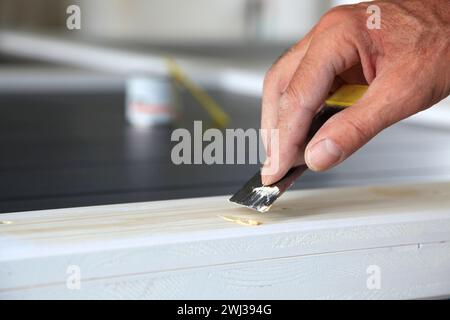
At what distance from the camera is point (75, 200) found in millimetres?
1298

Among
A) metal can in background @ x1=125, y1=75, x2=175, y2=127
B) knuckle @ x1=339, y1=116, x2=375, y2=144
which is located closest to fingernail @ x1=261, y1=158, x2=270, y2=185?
knuckle @ x1=339, y1=116, x2=375, y2=144

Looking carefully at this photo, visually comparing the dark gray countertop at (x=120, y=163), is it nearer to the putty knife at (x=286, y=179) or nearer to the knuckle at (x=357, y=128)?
the putty knife at (x=286, y=179)

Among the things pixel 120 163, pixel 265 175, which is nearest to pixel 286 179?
pixel 265 175

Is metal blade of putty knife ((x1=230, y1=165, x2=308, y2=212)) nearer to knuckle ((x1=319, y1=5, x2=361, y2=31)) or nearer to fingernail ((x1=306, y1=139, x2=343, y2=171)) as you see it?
fingernail ((x1=306, y1=139, x2=343, y2=171))

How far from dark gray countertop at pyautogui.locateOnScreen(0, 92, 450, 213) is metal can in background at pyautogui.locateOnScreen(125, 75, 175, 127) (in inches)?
1.4

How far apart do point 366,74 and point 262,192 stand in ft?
0.71

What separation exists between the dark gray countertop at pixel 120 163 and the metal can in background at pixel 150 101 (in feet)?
0.12

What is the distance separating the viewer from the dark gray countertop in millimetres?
1370

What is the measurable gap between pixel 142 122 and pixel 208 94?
0.81m

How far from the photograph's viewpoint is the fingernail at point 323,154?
0.99 m

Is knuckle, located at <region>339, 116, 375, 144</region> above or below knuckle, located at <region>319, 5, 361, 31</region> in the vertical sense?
below

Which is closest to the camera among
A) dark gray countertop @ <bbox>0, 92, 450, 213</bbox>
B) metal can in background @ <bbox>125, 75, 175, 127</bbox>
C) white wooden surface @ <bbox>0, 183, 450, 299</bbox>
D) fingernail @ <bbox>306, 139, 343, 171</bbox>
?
white wooden surface @ <bbox>0, 183, 450, 299</bbox>

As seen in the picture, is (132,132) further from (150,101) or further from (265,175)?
(265,175)

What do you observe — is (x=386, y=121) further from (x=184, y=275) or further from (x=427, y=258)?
(x=184, y=275)
